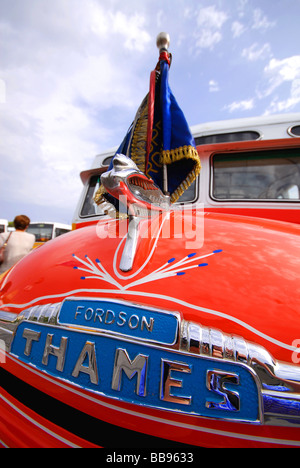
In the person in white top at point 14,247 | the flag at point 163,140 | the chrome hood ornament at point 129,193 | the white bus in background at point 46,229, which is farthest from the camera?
the white bus in background at point 46,229

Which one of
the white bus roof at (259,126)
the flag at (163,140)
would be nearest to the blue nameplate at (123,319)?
the flag at (163,140)

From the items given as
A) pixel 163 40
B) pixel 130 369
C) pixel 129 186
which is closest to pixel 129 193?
pixel 129 186

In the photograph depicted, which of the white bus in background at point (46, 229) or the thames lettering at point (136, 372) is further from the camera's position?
the white bus in background at point (46, 229)

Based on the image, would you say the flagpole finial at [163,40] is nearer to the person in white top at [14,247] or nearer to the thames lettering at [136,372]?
the thames lettering at [136,372]

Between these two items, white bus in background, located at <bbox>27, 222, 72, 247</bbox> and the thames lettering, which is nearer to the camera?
the thames lettering

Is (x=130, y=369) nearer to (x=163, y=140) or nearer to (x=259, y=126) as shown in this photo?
(x=163, y=140)

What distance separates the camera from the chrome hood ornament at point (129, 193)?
885mm

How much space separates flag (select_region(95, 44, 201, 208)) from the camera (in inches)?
68.0

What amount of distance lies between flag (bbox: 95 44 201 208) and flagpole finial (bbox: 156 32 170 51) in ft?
0.15

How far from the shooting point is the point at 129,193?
1.00m

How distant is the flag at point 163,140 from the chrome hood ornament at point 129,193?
602mm

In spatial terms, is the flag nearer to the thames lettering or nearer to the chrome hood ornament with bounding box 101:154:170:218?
the chrome hood ornament with bounding box 101:154:170:218

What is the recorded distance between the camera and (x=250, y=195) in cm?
223

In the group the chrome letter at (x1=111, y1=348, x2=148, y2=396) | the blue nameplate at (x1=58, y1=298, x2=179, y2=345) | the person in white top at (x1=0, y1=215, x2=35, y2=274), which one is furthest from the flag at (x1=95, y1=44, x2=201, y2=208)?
the person in white top at (x1=0, y1=215, x2=35, y2=274)
